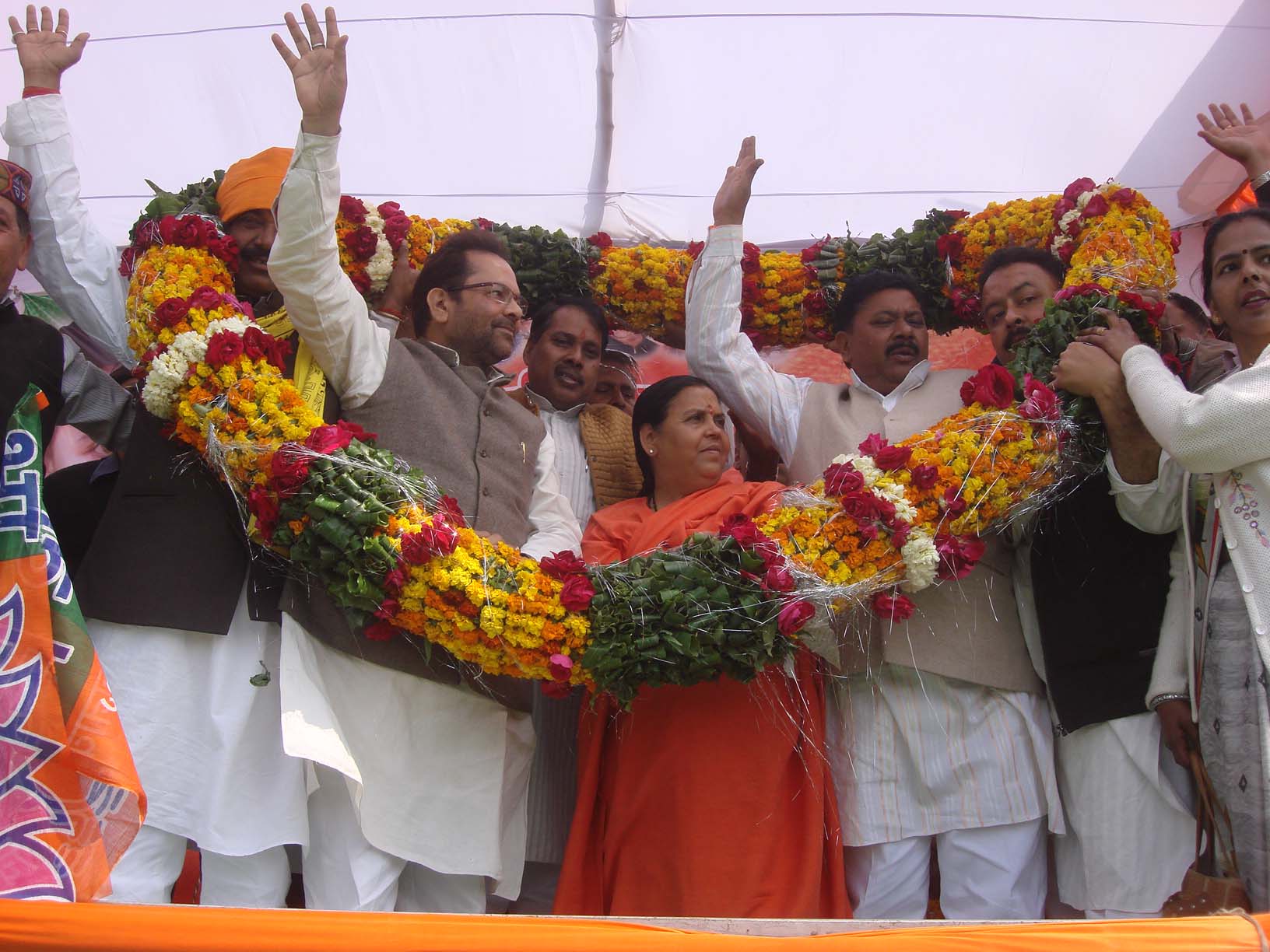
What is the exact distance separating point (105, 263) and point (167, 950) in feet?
7.88

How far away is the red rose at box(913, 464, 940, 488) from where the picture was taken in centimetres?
339

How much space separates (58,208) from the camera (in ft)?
12.6

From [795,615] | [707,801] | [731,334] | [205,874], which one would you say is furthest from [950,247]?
[205,874]

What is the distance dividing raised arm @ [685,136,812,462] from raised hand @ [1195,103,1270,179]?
1.66m

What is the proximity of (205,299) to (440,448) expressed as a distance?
2.77ft

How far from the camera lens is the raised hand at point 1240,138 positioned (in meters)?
4.16

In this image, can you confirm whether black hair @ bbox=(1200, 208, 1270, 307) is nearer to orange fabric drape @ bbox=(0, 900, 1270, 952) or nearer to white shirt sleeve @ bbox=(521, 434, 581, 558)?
orange fabric drape @ bbox=(0, 900, 1270, 952)

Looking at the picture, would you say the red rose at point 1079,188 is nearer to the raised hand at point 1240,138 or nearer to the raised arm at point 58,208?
the raised hand at point 1240,138

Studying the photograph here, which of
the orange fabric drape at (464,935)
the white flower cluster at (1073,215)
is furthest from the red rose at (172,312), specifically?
the white flower cluster at (1073,215)

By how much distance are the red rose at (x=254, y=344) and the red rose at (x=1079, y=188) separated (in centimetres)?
297

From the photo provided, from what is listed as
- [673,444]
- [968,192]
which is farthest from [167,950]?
[968,192]

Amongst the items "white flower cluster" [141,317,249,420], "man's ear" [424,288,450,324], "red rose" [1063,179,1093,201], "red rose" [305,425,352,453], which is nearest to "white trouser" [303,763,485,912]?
"red rose" [305,425,352,453]

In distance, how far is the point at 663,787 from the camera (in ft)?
11.5

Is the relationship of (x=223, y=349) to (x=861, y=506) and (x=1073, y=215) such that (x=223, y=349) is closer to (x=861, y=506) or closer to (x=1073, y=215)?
(x=861, y=506)
